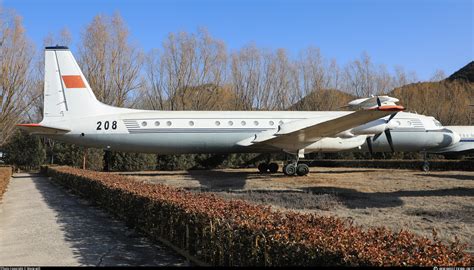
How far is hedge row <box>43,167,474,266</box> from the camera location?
414cm

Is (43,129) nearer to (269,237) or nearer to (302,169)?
(302,169)

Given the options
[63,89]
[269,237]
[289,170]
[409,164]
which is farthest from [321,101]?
[269,237]

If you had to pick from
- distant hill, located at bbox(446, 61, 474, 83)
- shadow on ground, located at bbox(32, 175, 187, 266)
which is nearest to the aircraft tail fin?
shadow on ground, located at bbox(32, 175, 187, 266)

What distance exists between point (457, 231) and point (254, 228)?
5.38m

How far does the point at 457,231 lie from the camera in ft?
28.5

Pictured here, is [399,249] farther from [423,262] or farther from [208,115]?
[208,115]

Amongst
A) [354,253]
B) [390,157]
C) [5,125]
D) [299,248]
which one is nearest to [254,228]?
[299,248]

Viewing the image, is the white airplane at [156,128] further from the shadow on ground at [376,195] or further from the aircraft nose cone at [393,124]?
the shadow on ground at [376,195]

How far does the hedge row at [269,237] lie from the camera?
163 inches

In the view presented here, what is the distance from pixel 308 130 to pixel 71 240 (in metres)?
13.7

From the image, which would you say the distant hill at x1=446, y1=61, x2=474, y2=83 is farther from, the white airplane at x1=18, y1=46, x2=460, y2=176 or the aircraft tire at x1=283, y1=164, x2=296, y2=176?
the aircraft tire at x1=283, y1=164, x2=296, y2=176

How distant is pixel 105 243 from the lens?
8930 millimetres

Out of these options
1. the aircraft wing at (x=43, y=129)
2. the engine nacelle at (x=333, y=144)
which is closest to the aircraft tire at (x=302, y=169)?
the engine nacelle at (x=333, y=144)

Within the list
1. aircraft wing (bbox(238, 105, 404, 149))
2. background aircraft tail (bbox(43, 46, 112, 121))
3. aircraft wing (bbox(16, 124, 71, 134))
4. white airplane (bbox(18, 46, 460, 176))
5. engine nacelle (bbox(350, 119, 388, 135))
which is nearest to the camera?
aircraft wing (bbox(238, 105, 404, 149))
